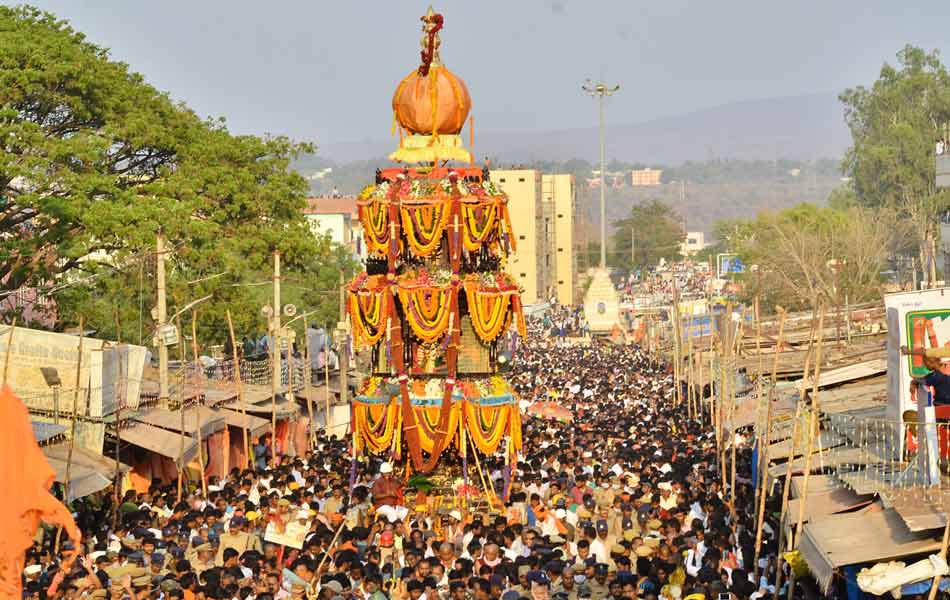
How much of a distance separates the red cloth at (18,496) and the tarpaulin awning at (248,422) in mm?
17472

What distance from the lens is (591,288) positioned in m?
77.1

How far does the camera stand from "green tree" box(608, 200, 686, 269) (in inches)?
5017

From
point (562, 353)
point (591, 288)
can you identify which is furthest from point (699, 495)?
point (591, 288)

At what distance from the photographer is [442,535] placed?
21188 mm

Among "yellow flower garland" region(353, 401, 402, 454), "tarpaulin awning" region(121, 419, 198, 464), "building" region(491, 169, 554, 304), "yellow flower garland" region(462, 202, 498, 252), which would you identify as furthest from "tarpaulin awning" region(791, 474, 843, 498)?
"building" region(491, 169, 554, 304)

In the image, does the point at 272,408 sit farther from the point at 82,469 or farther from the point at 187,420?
the point at 82,469

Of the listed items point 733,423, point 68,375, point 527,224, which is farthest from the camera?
point 527,224

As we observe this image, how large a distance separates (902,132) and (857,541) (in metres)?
67.7

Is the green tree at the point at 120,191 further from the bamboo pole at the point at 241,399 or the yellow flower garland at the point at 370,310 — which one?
the yellow flower garland at the point at 370,310

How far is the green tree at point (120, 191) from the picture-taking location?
103ft

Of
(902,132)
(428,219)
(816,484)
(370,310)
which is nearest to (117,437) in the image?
(370,310)

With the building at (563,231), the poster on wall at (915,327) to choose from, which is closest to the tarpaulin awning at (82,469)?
the poster on wall at (915,327)

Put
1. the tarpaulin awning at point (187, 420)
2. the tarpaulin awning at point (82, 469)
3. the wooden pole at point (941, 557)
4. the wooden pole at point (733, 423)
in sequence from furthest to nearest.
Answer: the tarpaulin awning at point (187, 420) → the wooden pole at point (733, 423) → the tarpaulin awning at point (82, 469) → the wooden pole at point (941, 557)

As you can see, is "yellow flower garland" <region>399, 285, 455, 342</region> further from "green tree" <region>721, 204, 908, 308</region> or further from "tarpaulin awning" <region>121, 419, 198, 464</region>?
"green tree" <region>721, 204, 908, 308</region>
